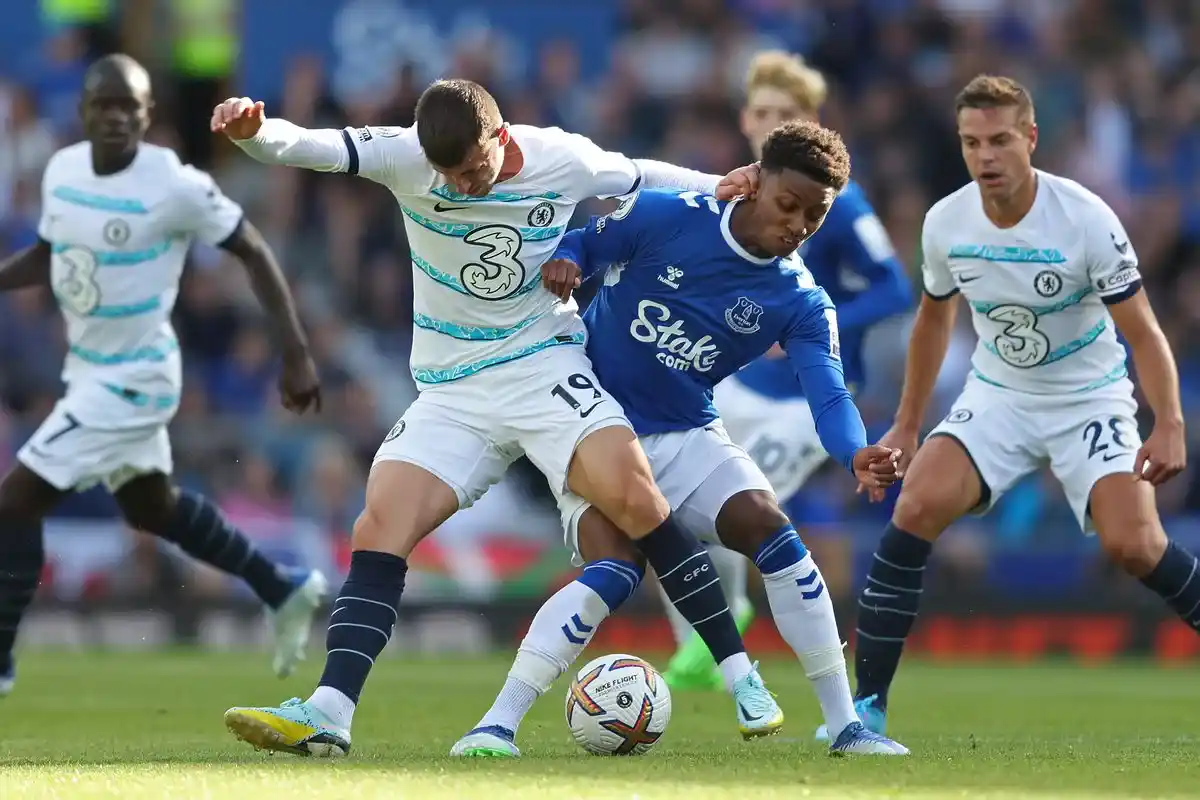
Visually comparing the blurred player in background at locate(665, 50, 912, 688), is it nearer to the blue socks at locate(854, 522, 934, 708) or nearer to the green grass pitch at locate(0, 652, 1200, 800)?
the green grass pitch at locate(0, 652, 1200, 800)

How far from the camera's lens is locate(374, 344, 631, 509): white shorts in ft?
A: 20.5

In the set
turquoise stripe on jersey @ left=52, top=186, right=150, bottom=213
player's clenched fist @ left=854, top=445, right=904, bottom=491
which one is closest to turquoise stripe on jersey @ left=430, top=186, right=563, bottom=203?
player's clenched fist @ left=854, top=445, right=904, bottom=491

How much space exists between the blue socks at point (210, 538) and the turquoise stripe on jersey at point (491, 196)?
3.58 m

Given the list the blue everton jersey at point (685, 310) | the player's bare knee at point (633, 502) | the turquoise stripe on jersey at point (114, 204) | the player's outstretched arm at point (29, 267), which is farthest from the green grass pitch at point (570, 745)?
the turquoise stripe on jersey at point (114, 204)

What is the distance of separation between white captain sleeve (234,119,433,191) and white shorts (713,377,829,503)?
3.11m

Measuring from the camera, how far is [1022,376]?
7496 millimetres

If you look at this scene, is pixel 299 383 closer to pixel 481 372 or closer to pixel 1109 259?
pixel 481 372

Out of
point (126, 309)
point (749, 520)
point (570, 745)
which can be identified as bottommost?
point (570, 745)

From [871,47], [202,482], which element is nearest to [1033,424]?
[202,482]

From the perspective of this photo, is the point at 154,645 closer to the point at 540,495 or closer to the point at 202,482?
the point at 202,482

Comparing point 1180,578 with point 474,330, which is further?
point 1180,578

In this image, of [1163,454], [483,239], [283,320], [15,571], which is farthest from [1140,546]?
[15,571]

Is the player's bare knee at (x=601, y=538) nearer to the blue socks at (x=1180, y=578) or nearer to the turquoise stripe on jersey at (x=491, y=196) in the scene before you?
the turquoise stripe on jersey at (x=491, y=196)

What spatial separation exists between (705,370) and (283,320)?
259 centimetres
